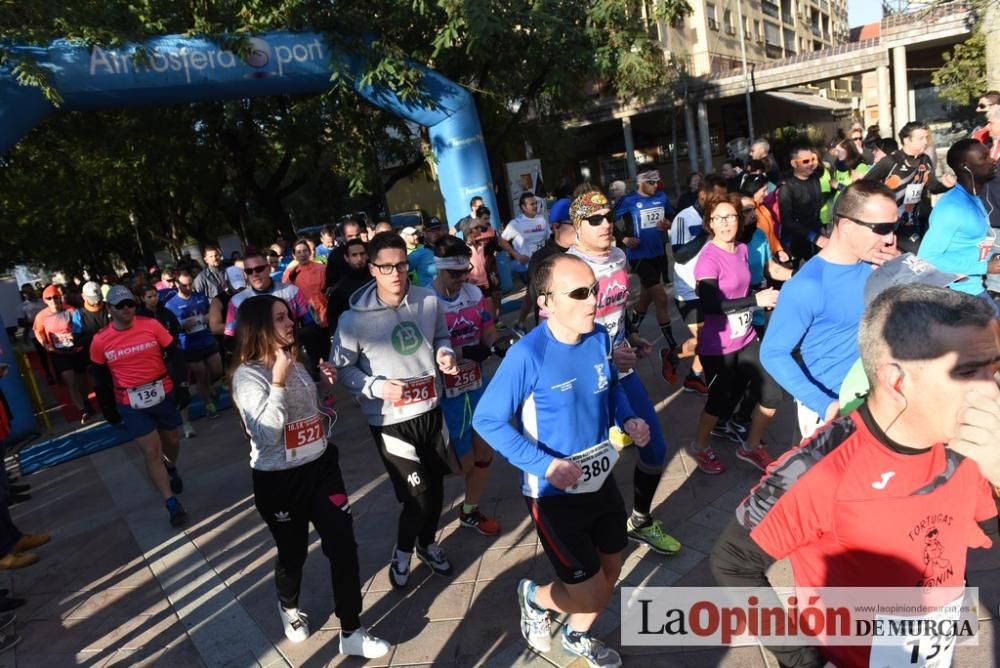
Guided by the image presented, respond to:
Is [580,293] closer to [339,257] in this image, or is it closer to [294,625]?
[294,625]

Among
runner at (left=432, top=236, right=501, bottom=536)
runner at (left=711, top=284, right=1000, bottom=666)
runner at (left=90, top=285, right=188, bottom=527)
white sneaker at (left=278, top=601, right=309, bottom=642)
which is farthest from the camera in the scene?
runner at (left=90, top=285, right=188, bottom=527)

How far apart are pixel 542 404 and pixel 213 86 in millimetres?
9143

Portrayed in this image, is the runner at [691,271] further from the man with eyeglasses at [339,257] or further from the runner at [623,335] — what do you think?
the man with eyeglasses at [339,257]

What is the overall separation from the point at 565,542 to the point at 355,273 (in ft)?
12.2

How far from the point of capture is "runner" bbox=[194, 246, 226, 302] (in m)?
8.30

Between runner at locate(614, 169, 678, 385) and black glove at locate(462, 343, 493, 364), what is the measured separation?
354 centimetres

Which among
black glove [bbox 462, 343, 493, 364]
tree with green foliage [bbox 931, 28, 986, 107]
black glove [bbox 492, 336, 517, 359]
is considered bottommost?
black glove [bbox 492, 336, 517, 359]

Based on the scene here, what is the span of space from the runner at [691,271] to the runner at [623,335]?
880 millimetres

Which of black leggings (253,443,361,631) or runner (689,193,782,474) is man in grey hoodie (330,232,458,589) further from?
runner (689,193,782,474)

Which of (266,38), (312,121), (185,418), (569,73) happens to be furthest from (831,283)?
(312,121)

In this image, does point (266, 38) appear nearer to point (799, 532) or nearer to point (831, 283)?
point (831, 283)

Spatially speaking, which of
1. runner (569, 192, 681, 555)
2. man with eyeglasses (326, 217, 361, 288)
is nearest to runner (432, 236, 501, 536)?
runner (569, 192, 681, 555)

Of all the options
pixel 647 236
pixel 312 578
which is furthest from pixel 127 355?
pixel 647 236

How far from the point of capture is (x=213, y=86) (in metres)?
9.62
